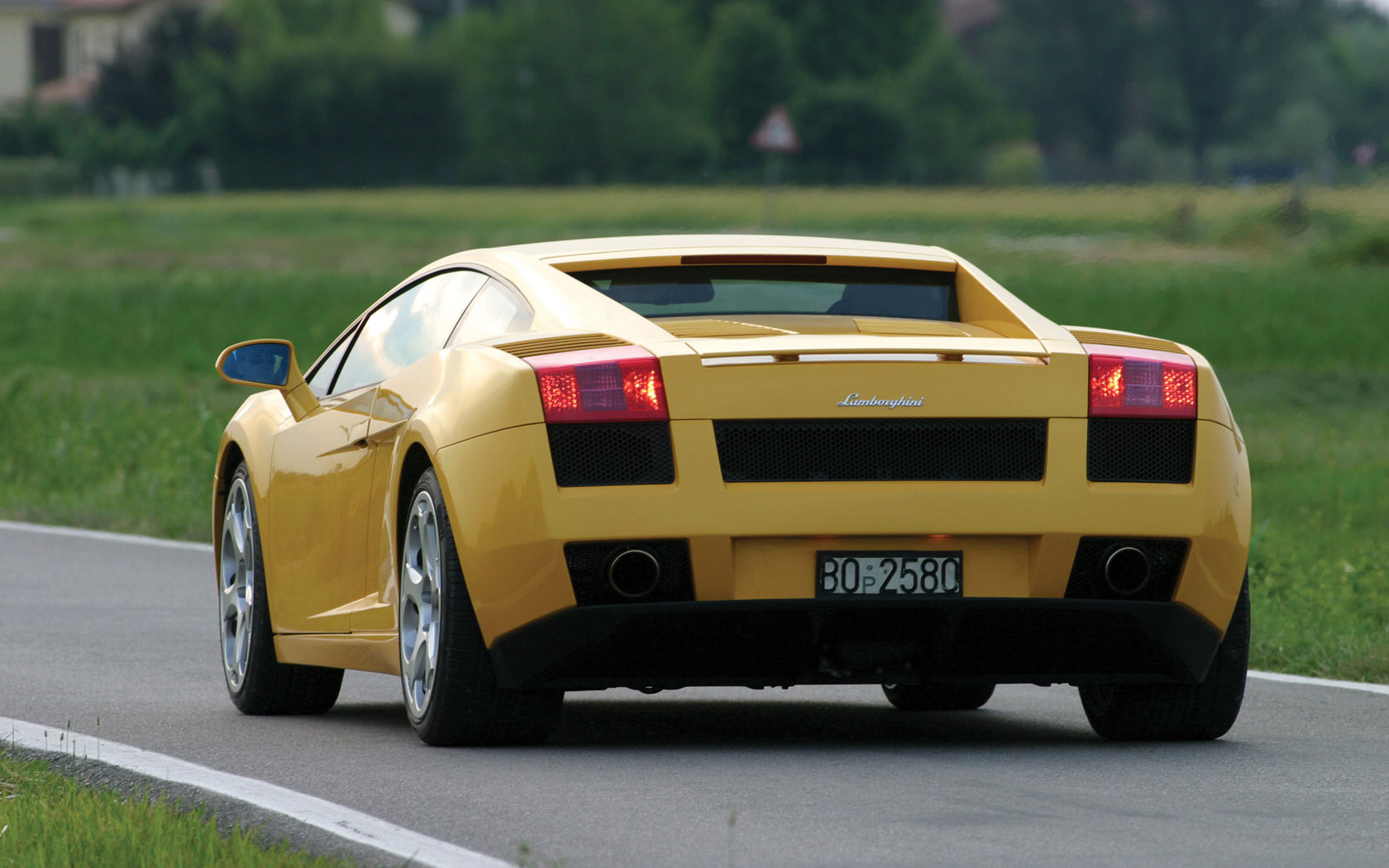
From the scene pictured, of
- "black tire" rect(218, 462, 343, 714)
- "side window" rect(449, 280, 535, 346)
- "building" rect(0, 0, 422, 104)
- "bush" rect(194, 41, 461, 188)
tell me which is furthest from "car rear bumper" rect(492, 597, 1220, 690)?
"building" rect(0, 0, 422, 104)

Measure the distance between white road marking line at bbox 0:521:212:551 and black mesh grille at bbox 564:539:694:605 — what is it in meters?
8.18

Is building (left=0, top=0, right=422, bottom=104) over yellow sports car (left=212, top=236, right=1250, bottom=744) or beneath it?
beneath

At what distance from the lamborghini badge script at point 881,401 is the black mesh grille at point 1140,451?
456 millimetres

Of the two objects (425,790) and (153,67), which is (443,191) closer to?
(153,67)

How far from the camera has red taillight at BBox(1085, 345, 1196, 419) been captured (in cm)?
642

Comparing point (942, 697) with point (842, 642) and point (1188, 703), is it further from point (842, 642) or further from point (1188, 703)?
point (842, 642)

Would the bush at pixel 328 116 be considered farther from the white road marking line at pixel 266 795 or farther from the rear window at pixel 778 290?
the white road marking line at pixel 266 795

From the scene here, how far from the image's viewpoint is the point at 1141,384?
6.48 m

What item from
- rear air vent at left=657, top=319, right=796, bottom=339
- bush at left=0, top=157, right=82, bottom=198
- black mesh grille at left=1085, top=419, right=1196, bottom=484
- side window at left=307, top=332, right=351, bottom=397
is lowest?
bush at left=0, top=157, right=82, bottom=198

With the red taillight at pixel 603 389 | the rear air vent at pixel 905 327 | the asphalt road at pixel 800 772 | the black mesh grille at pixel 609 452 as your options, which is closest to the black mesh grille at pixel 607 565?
the black mesh grille at pixel 609 452

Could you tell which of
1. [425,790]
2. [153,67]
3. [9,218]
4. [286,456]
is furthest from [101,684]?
[153,67]

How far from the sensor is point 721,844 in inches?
208

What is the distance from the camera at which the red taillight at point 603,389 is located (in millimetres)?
6164

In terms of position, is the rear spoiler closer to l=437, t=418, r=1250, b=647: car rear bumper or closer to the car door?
l=437, t=418, r=1250, b=647: car rear bumper
